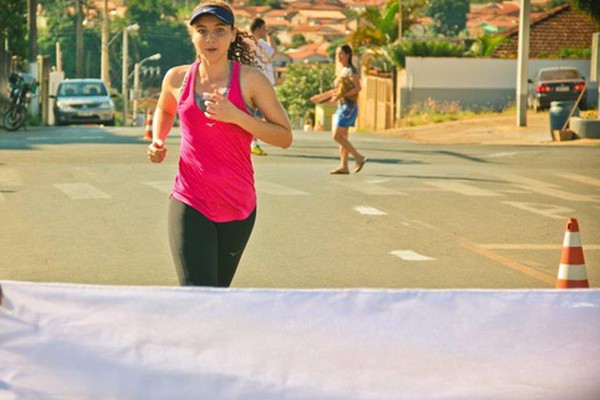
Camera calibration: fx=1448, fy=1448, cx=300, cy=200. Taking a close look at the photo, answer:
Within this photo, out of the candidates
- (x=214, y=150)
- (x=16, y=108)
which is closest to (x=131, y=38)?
(x=16, y=108)

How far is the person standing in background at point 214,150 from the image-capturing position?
6402mm

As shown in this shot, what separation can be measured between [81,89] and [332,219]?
104 ft

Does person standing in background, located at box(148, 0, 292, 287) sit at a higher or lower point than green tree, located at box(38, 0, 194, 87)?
lower

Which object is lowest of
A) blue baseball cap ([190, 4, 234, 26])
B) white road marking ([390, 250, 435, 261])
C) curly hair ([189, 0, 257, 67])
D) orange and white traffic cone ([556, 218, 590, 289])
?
white road marking ([390, 250, 435, 261])

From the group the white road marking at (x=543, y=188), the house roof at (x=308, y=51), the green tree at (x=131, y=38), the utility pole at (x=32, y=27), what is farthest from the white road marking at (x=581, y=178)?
the house roof at (x=308, y=51)

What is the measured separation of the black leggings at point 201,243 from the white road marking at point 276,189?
984 centimetres

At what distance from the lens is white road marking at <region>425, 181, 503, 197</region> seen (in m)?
16.9

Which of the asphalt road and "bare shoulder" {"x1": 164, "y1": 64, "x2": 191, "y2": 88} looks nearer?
"bare shoulder" {"x1": 164, "y1": 64, "x2": 191, "y2": 88}

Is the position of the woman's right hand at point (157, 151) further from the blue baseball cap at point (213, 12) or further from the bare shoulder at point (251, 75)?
the blue baseball cap at point (213, 12)

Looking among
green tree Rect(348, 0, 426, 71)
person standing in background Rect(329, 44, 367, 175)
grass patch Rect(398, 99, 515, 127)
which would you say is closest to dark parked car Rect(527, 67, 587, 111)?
grass patch Rect(398, 99, 515, 127)

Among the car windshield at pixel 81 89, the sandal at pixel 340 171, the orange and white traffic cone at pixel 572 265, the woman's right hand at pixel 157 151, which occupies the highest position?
the woman's right hand at pixel 157 151

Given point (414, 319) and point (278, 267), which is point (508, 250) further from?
point (414, 319)

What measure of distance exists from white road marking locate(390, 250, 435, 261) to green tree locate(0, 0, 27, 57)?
32.8 m

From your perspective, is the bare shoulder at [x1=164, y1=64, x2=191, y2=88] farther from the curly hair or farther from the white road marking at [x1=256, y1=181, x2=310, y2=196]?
the white road marking at [x1=256, y1=181, x2=310, y2=196]
